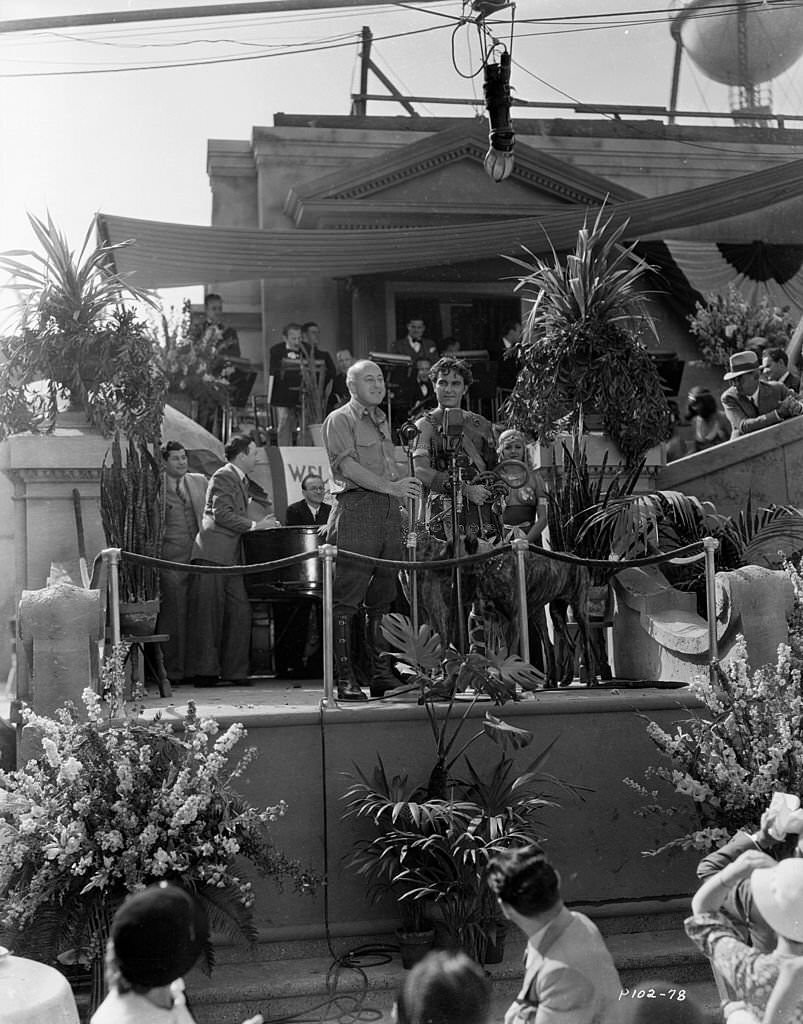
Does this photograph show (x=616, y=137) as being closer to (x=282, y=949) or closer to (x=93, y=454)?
(x=93, y=454)

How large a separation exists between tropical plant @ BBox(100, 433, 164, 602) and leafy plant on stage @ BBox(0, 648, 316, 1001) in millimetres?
2151

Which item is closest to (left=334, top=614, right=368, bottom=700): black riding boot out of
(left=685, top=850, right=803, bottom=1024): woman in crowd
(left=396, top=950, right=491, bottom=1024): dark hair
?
(left=685, top=850, right=803, bottom=1024): woman in crowd

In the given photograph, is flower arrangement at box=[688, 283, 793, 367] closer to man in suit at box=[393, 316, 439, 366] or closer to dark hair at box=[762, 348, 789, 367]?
man in suit at box=[393, 316, 439, 366]

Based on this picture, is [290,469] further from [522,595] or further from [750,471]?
[522,595]

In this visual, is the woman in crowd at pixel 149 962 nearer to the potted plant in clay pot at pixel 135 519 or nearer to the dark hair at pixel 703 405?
the potted plant in clay pot at pixel 135 519

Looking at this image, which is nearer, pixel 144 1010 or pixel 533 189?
pixel 144 1010

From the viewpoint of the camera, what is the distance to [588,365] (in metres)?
9.39

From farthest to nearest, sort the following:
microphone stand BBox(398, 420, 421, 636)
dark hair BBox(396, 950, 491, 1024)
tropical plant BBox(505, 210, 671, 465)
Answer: tropical plant BBox(505, 210, 671, 465), microphone stand BBox(398, 420, 421, 636), dark hair BBox(396, 950, 491, 1024)

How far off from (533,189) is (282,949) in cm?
1563

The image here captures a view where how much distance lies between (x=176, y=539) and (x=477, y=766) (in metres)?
3.27

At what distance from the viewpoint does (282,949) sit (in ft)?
22.1

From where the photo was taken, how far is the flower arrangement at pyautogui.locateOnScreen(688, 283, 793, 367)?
18.3 metres

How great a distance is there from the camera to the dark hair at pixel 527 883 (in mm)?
3727

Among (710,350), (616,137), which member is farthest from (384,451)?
(616,137)
